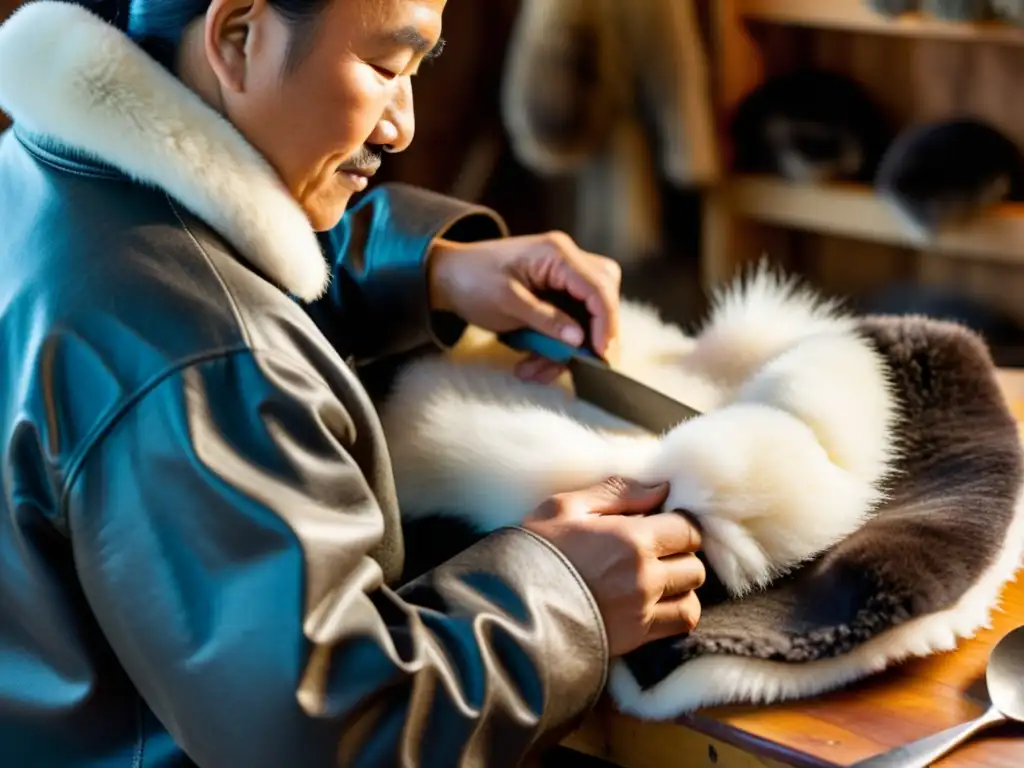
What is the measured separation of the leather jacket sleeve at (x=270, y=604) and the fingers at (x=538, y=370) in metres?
0.33

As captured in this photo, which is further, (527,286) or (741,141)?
(741,141)

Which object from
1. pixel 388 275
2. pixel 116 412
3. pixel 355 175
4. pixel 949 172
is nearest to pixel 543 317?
pixel 388 275

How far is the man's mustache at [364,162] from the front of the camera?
82cm

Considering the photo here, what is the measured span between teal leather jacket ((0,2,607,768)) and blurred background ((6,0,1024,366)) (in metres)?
0.85

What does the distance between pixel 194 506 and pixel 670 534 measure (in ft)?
0.94

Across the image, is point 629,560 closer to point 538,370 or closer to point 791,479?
point 791,479

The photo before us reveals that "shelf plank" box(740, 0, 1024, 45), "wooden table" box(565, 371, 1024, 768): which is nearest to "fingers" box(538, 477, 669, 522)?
"wooden table" box(565, 371, 1024, 768)

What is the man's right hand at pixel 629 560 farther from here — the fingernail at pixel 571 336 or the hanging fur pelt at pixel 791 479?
the fingernail at pixel 571 336

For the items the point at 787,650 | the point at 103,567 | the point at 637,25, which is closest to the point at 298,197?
the point at 103,567

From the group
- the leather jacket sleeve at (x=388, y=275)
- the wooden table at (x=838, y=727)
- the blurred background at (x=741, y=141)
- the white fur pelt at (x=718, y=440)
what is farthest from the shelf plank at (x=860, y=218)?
the wooden table at (x=838, y=727)

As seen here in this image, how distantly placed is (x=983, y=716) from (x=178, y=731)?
42 cm

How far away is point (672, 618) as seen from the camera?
740 mm

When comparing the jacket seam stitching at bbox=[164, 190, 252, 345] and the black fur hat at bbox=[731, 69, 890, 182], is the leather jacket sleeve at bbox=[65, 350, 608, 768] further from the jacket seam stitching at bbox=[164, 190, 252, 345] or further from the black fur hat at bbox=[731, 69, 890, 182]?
the black fur hat at bbox=[731, 69, 890, 182]

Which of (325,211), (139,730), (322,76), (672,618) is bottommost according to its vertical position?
(139,730)
